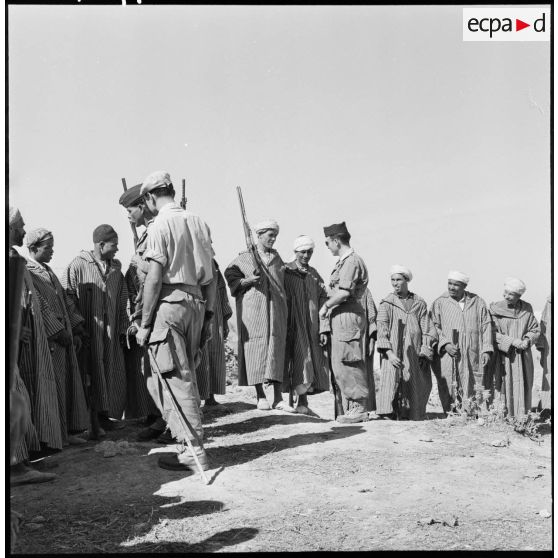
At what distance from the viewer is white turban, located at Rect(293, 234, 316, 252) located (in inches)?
355

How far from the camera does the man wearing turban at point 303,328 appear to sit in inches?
344

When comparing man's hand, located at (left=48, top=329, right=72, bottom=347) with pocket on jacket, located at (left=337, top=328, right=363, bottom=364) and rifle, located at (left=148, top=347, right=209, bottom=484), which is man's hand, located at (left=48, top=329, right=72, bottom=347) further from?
pocket on jacket, located at (left=337, top=328, right=363, bottom=364)

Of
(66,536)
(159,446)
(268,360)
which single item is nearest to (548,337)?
(268,360)

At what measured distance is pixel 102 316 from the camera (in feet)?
24.4

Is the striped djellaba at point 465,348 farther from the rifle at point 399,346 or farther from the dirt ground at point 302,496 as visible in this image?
the dirt ground at point 302,496

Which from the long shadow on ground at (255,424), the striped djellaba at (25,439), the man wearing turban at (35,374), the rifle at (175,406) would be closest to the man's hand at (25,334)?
the man wearing turban at (35,374)

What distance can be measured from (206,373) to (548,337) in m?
4.88

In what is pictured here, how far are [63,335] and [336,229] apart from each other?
306 cm

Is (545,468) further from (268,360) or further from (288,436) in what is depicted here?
(268,360)

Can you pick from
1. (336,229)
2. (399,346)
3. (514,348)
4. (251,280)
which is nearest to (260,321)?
(251,280)

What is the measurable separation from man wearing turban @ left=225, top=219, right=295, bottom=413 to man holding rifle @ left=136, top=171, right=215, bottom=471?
96.3 inches

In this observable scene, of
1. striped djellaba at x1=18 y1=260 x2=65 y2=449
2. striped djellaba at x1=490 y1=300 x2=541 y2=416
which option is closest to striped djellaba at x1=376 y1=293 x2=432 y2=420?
striped djellaba at x1=490 y1=300 x2=541 y2=416

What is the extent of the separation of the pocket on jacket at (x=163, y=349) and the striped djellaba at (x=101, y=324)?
1.73 meters

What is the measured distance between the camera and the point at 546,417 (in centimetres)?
1039
